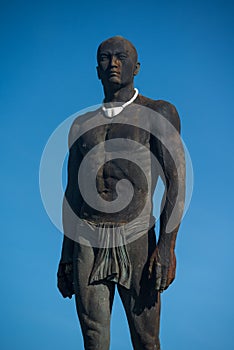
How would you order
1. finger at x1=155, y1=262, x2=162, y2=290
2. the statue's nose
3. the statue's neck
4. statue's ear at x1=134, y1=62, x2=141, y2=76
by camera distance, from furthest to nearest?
statue's ear at x1=134, y1=62, x2=141, y2=76
the statue's neck
the statue's nose
finger at x1=155, y1=262, x2=162, y2=290

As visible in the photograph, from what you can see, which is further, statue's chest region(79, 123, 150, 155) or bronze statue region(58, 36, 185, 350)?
Answer: statue's chest region(79, 123, 150, 155)

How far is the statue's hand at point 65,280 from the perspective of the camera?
9.77 metres

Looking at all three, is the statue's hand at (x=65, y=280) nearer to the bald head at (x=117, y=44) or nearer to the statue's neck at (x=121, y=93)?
the statue's neck at (x=121, y=93)

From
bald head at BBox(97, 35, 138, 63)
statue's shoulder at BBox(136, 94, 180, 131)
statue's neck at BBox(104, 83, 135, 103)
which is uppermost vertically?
bald head at BBox(97, 35, 138, 63)

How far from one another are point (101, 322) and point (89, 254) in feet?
2.93

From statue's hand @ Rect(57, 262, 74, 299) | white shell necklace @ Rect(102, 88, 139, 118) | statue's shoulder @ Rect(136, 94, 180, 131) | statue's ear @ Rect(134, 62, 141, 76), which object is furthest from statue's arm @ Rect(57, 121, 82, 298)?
statue's ear @ Rect(134, 62, 141, 76)

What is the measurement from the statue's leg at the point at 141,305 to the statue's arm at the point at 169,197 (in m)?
0.18

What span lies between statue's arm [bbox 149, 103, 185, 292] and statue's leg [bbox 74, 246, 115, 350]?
0.75 m

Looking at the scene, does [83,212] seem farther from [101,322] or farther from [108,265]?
[101,322]

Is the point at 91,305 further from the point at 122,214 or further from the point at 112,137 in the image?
the point at 112,137

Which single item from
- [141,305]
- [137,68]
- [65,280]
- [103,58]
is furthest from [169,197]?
[103,58]

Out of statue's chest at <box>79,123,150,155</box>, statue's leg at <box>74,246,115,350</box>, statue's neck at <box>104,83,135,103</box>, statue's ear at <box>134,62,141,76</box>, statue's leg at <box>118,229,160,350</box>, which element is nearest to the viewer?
statue's leg at <box>118,229,160,350</box>

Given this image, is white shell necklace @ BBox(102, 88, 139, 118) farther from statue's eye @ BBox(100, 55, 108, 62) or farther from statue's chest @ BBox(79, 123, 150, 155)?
statue's eye @ BBox(100, 55, 108, 62)

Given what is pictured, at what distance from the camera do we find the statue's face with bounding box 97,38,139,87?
9.73 meters
